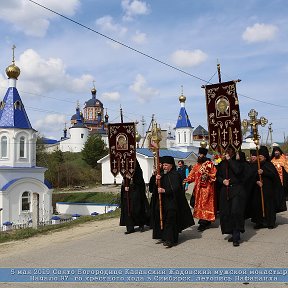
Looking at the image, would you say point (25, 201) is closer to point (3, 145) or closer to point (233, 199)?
point (3, 145)

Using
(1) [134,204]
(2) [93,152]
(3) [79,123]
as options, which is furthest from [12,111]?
(3) [79,123]

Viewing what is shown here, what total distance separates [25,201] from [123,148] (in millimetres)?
15055

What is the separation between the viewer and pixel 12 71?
2230cm

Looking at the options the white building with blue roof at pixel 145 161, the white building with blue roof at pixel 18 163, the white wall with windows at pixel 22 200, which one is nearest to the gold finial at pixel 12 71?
the white building with blue roof at pixel 18 163

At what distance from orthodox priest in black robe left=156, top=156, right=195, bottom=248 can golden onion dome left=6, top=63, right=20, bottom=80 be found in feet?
59.0

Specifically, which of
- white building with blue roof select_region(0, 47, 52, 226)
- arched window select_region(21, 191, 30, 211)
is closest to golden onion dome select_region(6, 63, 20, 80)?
white building with blue roof select_region(0, 47, 52, 226)

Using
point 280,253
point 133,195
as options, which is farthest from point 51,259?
point 280,253

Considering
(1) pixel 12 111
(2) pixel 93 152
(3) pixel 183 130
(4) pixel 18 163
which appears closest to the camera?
(4) pixel 18 163

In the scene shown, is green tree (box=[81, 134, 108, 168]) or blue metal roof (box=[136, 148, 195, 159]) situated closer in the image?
blue metal roof (box=[136, 148, 195, 159])

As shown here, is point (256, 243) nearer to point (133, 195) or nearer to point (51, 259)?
point (133, 195)

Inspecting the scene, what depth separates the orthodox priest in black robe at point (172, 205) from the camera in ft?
21.7

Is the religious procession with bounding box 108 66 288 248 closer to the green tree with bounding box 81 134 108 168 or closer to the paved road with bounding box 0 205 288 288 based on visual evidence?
the paved road with bounding box 0 205 288 288

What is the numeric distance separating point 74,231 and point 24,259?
2926 mm

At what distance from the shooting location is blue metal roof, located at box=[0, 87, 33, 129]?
72.3 ft
